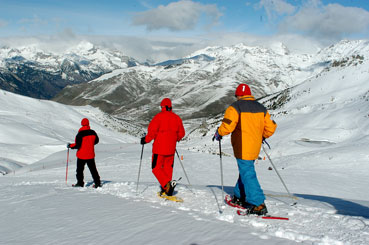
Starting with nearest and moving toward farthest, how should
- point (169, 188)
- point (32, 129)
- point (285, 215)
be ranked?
point (285, 215) < point (169, 188) < point (32, 129)

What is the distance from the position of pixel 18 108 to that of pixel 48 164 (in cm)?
3443

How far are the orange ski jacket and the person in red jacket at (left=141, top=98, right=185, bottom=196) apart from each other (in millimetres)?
2094

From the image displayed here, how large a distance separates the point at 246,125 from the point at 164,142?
2.61m

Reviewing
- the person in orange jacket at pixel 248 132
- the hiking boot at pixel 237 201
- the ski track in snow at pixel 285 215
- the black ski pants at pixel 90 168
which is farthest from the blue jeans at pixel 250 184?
the black ski pants at pixel 90 168

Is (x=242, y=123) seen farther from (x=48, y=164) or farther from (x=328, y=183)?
(x=48, y=164)

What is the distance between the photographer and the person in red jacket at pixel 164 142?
8039 mm

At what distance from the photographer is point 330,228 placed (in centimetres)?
501

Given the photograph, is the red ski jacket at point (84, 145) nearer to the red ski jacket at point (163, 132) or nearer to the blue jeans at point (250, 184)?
the red ski jacket at point (163, 132)

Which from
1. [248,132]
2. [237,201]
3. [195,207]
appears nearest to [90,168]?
[195,207]

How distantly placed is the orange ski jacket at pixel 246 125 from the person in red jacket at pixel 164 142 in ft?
6.87

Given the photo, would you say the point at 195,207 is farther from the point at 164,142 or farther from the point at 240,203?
the point at 164,142

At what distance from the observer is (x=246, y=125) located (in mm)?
6305

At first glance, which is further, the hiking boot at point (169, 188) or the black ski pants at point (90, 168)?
the black ski pants at point (90, 168)

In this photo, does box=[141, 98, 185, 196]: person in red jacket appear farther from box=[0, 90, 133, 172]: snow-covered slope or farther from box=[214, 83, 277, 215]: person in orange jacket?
box=[0, 90, 133, 172]: snow-covered slope
